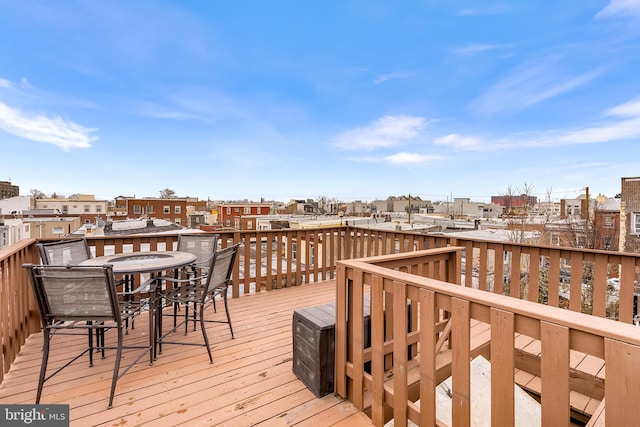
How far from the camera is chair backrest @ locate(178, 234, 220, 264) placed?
3676 millimetres

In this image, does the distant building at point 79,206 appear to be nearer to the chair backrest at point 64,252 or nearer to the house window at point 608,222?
the chair backrest at point 64,252

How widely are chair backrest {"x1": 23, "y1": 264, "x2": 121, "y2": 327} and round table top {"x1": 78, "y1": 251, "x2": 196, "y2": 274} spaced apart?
0.96 ft

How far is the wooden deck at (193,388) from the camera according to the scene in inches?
72.5

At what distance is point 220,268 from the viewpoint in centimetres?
274

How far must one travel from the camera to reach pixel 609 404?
2.95 ft

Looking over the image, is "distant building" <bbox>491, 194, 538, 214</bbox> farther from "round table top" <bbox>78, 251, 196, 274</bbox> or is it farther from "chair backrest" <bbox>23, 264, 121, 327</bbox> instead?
"chair backrest" <bbox>23, 264, 121, 327</bbox>

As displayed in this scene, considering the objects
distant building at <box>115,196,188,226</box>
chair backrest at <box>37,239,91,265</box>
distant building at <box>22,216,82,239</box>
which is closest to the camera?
chair backrest at <box>37,239,91,265</box>

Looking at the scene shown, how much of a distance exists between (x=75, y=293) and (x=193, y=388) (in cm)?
110

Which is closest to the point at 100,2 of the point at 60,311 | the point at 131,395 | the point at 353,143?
the point at 60,311

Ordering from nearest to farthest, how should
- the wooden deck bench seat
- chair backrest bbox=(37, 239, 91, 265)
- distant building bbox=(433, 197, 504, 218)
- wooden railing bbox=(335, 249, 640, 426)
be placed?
1. wooden railing bbox=(335, 249, 640, 426)
2. the wooden deck bench seat
3. chair backrest bbox=(37, 239, 91, 265)
4. distant building bbox=(433, 197, 504, 218)

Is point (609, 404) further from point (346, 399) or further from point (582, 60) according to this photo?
point (582, 60)

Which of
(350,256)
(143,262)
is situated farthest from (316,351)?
(350,256)

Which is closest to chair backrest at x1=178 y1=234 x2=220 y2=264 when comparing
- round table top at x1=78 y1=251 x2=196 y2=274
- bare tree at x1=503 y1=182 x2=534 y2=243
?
round table top at x1=78 y1=251 x2=196 y2=274

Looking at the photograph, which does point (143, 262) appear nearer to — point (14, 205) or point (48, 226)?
point (48, 226)
